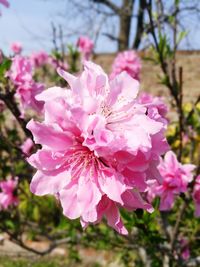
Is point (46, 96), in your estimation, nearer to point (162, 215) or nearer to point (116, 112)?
point (116, 112)

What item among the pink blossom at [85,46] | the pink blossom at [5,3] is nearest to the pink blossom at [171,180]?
the pink blossom at [5,3]

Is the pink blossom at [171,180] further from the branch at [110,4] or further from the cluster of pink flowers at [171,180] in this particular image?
the branch at [110,4]

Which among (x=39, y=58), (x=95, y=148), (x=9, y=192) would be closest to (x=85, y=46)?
(x=39, y=58)

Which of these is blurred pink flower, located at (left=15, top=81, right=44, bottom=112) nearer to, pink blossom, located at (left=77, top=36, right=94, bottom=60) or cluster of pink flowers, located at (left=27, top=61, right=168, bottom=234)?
cluster of pink flowers, located at (left=27, top=61, right=168, bottom=234)

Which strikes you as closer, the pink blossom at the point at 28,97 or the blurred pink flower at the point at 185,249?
the pink blossom at the point at 28,97

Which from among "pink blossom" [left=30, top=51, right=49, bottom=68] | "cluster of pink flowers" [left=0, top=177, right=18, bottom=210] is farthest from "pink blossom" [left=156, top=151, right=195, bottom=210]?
"pink blossom" [left=30, top=51, right=49, bottom=68]

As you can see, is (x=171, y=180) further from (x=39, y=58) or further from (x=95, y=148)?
(x=39, y=58)
